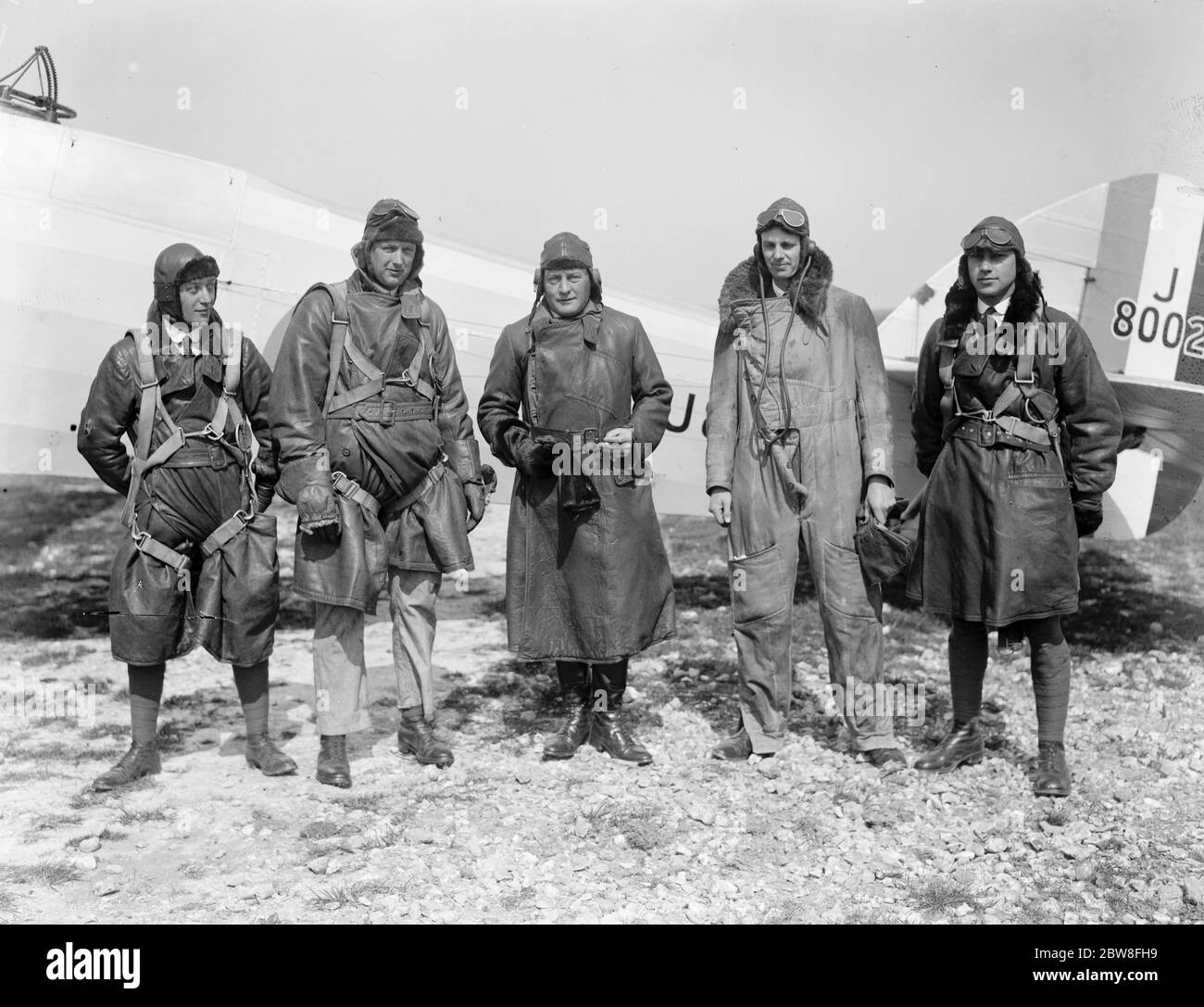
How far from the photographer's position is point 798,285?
479 cm

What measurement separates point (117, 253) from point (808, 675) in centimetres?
550

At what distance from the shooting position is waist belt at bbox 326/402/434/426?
466 cm

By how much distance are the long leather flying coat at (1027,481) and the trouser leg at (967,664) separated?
0.22 meters

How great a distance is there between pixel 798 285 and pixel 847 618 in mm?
1592

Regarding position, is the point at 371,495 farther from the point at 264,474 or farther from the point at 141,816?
the point at 141,816

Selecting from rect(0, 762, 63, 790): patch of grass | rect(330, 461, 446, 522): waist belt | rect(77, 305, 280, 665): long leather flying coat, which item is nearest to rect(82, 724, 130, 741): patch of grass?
rect(0, 762, 63, 790): patch of grass

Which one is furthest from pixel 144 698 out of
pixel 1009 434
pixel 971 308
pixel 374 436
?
pixel 971 308

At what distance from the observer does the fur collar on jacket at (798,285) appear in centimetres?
478

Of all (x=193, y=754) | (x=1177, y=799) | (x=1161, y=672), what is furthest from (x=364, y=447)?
(x=1161, y=672)

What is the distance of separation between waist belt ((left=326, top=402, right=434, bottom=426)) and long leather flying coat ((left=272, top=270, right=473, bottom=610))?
19 millimetres

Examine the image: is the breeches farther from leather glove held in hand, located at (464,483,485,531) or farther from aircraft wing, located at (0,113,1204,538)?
aircraft wing, located at (0,113,1204,538)

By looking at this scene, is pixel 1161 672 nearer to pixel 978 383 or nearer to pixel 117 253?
pixel 978 383
